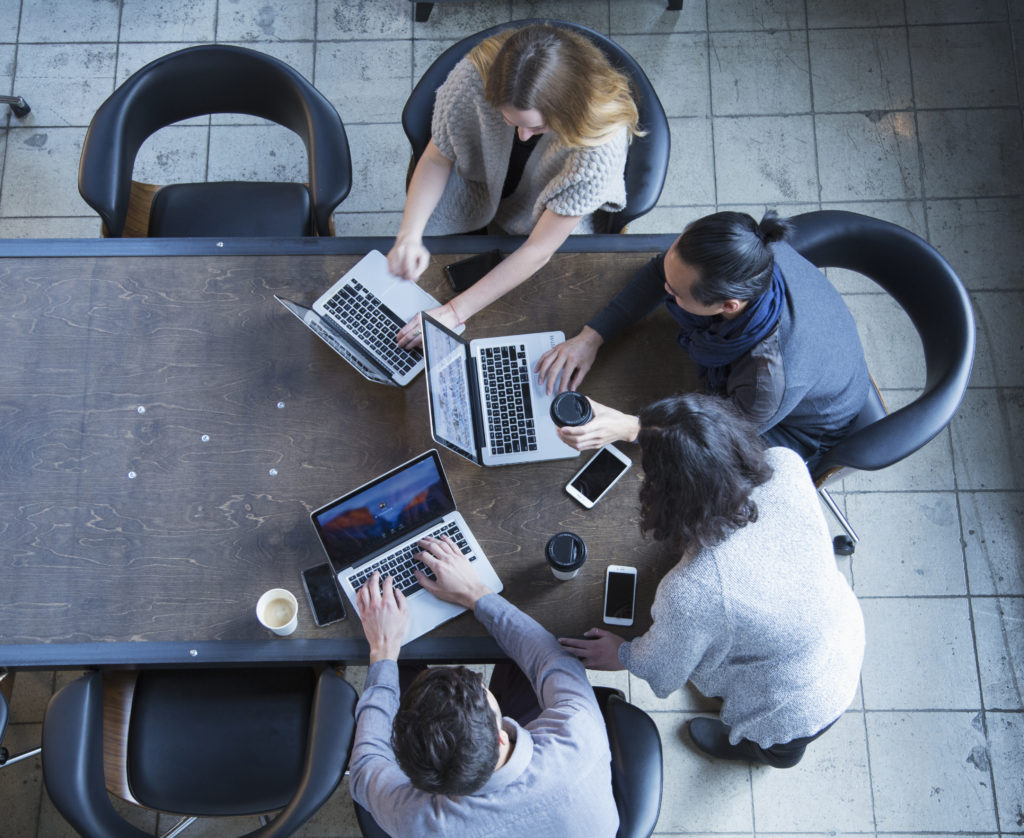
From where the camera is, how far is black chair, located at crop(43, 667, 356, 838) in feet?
5.76

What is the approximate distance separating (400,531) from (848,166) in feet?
7.27

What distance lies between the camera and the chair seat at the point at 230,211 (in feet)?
7.80

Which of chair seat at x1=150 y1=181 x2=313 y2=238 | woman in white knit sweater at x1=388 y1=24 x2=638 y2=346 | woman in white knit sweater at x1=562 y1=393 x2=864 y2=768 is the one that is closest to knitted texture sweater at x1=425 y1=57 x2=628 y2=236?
woman in white knit sweater at x1=388 y1=24 x2=638 y2=346

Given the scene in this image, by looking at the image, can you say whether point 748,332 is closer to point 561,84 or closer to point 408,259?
point 561,84

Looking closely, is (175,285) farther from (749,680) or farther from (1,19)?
(1,19)

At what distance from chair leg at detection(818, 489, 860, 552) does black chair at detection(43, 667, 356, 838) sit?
5.30ft

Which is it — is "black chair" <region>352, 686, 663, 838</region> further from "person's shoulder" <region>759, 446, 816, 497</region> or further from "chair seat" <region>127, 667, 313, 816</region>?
"person's shoulder" <region>759, 446, 816, 497</region>

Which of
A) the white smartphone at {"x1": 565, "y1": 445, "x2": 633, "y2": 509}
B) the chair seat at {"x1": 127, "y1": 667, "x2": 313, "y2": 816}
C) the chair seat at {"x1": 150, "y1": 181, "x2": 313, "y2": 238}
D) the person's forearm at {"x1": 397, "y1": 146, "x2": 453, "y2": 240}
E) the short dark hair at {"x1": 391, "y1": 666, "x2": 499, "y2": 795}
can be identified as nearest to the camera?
the short dark hair at {"x1": 391, "y1": 666, "x2": 499, "y2": 795}

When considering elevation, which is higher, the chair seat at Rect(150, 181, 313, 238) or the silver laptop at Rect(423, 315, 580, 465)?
the chair seat at Rect(150, 181, 313, 238)

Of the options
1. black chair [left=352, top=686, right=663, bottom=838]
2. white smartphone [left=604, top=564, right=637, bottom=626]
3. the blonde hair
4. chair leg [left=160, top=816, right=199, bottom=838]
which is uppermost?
the blonde hair

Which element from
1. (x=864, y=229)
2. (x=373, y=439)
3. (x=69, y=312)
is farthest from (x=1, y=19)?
(x=864, y=229)

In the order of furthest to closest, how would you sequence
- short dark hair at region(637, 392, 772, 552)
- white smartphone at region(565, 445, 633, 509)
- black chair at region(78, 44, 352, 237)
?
black chair at region(78, 44, 352, 237), white smartphone at region(565, 445, 633, 509), short dark hair at region(637, 392, 772, 552)

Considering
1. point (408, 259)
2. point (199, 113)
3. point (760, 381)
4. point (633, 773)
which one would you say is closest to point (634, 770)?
point (633, 773)

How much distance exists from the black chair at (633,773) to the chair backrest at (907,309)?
0.75m
